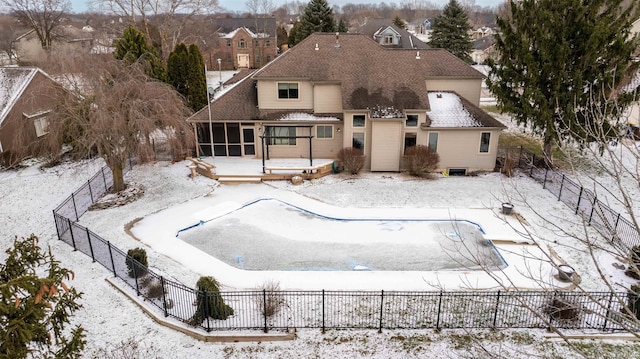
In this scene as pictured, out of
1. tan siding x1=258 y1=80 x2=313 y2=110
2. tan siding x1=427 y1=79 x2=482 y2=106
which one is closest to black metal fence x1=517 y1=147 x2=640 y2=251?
tan siding x1=427 y1=79 x2=482 y2=106

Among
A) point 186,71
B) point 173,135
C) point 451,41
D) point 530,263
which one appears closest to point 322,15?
point 451,41

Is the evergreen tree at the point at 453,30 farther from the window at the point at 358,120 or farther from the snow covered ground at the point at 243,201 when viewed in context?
the snow covered ground at the point at 243,201

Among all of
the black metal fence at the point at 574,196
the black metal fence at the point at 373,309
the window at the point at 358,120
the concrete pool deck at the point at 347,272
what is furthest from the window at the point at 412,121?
the black metal fence at the point at 373,309

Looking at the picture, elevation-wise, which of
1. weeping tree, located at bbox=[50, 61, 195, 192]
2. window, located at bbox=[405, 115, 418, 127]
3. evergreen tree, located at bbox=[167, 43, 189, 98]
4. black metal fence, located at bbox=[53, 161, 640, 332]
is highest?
evergreen tree, located at bbox=[167, 43, 189, 98]

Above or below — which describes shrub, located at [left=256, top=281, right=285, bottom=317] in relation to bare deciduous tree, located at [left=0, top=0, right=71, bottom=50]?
below

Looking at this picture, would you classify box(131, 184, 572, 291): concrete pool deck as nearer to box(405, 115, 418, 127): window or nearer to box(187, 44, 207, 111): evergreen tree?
box(405, 115, 418, 127): window

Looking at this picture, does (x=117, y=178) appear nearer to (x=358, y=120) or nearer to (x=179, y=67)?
(x=179, y=67)

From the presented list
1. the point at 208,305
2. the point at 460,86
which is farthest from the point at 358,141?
the point at 208,305
